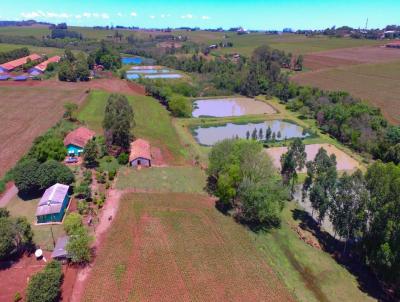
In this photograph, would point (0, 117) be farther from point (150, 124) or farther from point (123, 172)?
point (123, 172)

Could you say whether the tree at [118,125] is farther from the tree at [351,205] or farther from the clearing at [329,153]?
the tree at [351,205]

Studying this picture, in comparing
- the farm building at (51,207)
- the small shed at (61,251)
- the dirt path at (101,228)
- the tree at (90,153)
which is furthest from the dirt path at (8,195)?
the small shed at (61,251)

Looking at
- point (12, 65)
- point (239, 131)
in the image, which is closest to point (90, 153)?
point (239, 131)

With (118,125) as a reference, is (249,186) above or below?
below

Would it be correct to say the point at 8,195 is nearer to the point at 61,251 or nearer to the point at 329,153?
the point at 61,251

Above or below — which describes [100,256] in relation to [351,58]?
below

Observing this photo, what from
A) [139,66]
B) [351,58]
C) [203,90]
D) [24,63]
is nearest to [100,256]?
[203,90]
